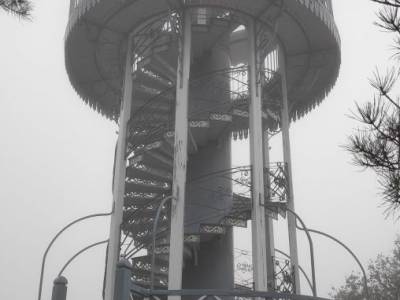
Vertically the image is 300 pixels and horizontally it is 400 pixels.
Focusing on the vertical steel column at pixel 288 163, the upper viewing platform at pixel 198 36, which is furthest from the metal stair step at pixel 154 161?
the vertical steel column at pixel 288 163

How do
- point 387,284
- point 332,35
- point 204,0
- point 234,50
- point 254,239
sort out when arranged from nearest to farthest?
point 254,239
point 204,0
point 332,35
point 234,50
point 387,284

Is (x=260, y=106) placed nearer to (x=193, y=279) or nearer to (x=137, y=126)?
(x=137, y=126)

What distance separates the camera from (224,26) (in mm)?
17234

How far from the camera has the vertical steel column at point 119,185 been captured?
50.3ft

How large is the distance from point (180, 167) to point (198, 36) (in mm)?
5092

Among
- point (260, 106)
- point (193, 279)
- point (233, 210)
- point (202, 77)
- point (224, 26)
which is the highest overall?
point (224, 26)

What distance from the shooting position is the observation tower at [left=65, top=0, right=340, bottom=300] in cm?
1549

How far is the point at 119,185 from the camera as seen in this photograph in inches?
634

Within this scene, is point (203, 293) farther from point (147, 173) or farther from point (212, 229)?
point (147, 173)

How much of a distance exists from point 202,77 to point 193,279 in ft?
18.5

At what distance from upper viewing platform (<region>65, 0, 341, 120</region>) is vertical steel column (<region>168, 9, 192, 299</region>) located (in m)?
0.60

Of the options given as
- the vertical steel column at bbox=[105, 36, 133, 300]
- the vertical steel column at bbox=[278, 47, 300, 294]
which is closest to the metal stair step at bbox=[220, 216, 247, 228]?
the vertical steel column at bbox=[278, 47, 300, 294]

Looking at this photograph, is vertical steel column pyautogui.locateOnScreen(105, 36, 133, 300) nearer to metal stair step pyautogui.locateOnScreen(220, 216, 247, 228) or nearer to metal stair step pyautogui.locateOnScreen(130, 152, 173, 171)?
metal stair step pyautogui.locateOnScreen(130, 152, 173, 171)

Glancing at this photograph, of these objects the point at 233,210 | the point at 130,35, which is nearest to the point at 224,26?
the point at 130,35
